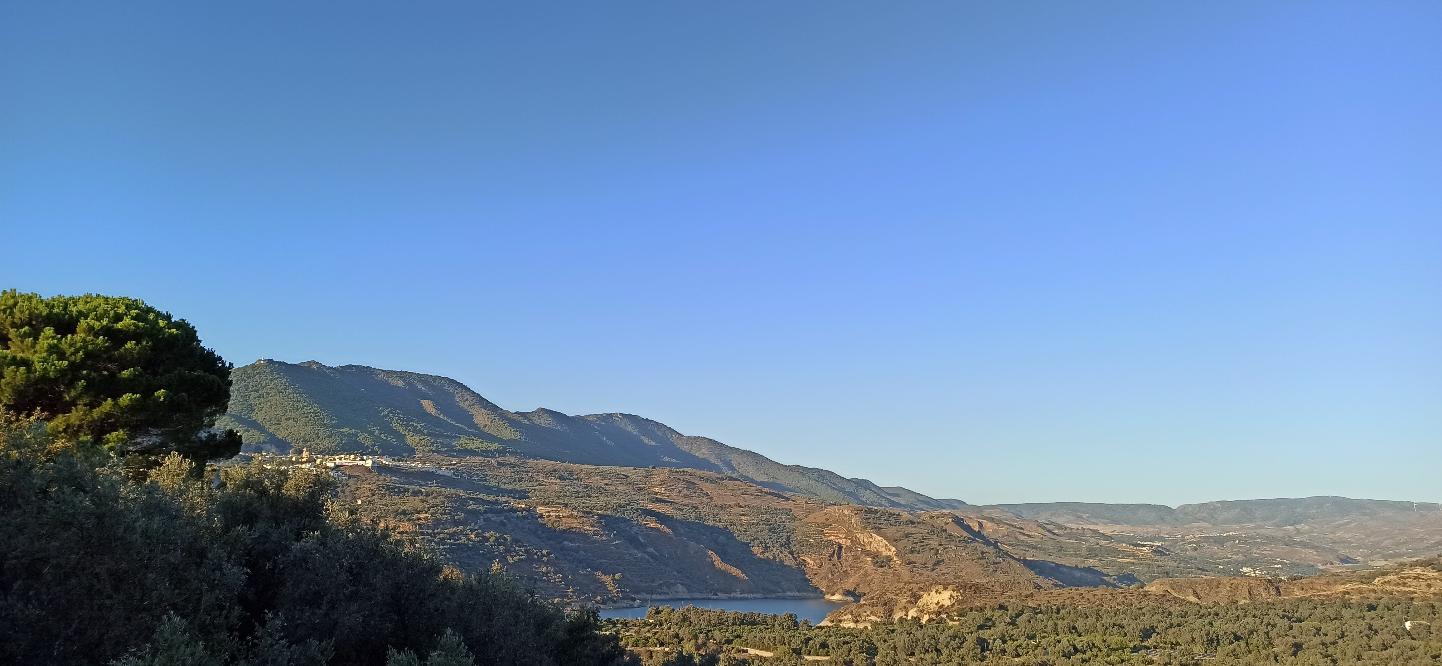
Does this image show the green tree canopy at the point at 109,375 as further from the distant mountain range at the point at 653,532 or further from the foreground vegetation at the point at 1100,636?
the distant mountain range at the point at 653,532

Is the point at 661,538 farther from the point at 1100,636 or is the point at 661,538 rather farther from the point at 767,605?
the point at 1100,636

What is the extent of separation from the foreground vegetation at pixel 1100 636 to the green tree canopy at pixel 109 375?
21.9 metres

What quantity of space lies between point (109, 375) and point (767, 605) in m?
86.9

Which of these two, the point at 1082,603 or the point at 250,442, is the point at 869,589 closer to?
the point at 1082,603

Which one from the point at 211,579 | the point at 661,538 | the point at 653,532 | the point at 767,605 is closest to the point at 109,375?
the point at 211,579

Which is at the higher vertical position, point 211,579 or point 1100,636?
point 211,579

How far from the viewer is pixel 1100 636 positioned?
45125mm

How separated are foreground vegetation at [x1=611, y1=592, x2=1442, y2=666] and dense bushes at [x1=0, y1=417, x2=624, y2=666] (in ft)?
73.0

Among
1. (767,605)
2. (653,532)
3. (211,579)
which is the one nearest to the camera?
(211,579)

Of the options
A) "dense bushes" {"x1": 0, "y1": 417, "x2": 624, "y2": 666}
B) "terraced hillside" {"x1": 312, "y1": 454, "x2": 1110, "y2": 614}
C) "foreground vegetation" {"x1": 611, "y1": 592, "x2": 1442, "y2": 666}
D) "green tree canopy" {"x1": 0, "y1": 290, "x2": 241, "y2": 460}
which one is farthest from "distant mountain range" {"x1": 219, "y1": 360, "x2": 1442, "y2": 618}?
"dense bushes" {"x1": 0, "y1": 417, "x2": 624, "y2": 666}

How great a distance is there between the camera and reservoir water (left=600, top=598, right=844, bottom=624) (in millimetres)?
88287

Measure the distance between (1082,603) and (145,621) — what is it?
60.8 metres

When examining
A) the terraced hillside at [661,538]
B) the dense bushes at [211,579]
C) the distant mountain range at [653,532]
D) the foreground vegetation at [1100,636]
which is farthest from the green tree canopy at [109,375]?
the terraced hillside at [661,538]

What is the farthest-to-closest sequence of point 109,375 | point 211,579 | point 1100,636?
point 1100,636 → point 109,375 → point 211,579
